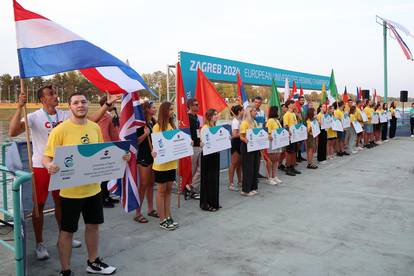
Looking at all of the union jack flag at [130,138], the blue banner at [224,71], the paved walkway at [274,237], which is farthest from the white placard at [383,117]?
the union jack flag at [130,138]

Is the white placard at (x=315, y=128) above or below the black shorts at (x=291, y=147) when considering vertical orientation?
above

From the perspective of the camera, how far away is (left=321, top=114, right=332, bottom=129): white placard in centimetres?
1047

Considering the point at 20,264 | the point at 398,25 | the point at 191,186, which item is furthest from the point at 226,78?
the point at 398,25

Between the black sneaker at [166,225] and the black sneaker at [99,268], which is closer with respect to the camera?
the black sneaker at [99,268]

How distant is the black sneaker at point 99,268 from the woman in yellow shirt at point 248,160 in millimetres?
3698

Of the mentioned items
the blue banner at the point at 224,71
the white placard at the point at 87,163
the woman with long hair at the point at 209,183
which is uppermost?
the blue banner at the point at 224,71

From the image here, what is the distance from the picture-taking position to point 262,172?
9219mm

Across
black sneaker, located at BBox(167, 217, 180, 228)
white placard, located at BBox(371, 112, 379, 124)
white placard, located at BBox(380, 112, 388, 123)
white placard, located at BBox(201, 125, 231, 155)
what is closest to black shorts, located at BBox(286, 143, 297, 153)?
white placard, located at BBox(201, 125, 231, 155)

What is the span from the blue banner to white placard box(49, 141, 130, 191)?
4777mm

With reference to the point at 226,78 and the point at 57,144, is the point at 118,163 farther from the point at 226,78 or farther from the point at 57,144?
the point at 226,78

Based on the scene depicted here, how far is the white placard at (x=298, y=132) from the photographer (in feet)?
28.8

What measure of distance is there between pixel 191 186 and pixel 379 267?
12.2ft

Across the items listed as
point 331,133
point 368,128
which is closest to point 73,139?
point 331,133

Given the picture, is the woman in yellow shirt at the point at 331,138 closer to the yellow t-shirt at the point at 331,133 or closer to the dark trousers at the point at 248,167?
the yellow t-shirt at the point at 331,133
